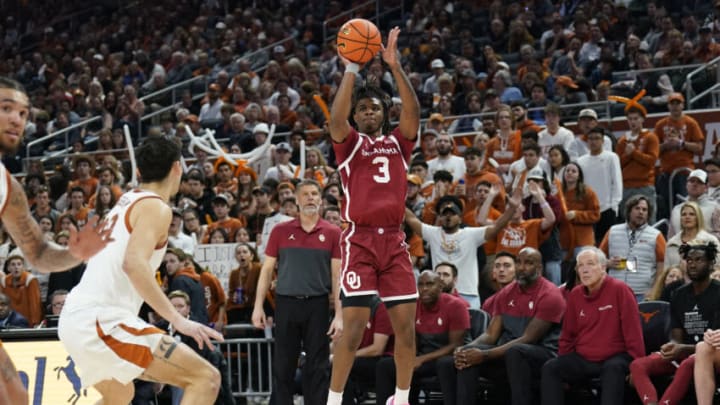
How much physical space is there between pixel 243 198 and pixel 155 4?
15817 mm

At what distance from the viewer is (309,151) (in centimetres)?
1590

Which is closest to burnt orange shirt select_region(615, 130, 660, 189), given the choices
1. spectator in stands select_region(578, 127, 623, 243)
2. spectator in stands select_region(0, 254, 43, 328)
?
spectator in stands select_region(578, 127, 623, 243)

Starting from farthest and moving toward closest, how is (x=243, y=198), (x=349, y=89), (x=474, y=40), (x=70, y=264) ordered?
(x=474, y=40), (x=243, y=198), (x=349, y=89), (x=70, y=264)

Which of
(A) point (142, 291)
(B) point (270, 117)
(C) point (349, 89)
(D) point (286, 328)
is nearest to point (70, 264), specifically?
(A) point (142, 291)

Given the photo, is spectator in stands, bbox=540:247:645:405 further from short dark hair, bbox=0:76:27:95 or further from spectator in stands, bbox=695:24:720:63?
spectator in stands, bbox=695:24:720:63

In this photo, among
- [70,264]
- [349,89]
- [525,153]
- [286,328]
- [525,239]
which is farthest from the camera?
[525,153]

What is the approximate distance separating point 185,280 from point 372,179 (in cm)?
474

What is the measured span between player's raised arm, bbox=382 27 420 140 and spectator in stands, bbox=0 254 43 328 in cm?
776

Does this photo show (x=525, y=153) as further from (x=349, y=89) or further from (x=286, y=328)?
(x=349, y=89)

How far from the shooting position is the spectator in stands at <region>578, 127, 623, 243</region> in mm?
13156

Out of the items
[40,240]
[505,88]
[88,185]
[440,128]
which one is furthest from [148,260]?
[505,88]

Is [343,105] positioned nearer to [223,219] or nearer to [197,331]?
[197,331]

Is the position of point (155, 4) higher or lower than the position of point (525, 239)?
higher

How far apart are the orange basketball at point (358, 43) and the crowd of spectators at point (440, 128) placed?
0.86 meters
